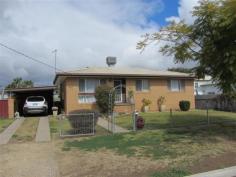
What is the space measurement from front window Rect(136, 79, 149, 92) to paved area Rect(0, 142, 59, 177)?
1679cm

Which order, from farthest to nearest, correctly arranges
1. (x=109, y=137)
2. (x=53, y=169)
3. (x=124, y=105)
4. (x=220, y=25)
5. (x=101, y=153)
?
1. (x=124, y=105)
2. (x=109, y=137)
3. (x=220, y=25)
4. (x=101, y=153)
5. (x=53, y=169)

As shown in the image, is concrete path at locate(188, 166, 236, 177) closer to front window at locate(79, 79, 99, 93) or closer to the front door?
front window at locate(79, 79, 99, 93)

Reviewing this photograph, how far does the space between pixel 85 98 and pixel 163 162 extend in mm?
17771

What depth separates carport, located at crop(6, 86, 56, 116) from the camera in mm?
31944

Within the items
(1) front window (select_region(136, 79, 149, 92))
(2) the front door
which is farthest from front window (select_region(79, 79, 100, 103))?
(1) front window (select_region(136, 79, 149, 92))

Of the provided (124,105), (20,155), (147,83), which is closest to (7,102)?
(124,105)

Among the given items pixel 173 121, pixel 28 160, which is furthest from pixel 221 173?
pixel 173 121

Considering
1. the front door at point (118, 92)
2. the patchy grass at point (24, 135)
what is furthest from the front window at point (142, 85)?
the patchy grass at point (24, 135)

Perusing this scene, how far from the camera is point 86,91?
28.0 meters

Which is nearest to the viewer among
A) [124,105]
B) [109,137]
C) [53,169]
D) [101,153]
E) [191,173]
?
[191,173]

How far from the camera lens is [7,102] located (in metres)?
26.3

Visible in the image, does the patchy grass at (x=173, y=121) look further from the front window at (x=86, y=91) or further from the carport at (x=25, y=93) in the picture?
the carport at (x=25, y=93)

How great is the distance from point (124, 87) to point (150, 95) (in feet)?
7.75

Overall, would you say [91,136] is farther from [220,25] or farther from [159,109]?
[159,109]
